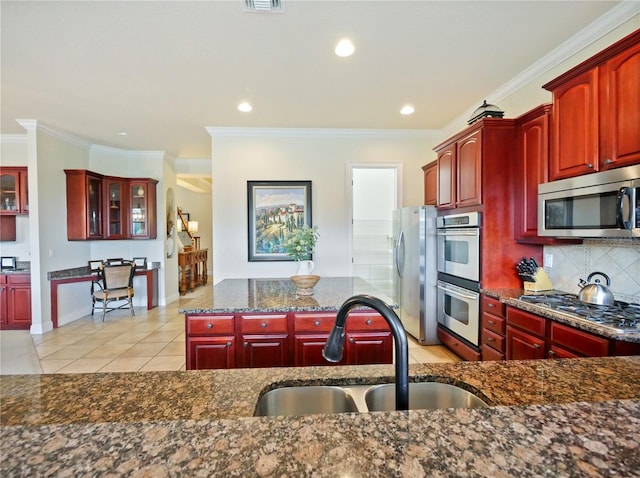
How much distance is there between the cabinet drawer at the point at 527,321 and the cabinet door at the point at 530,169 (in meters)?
0.71

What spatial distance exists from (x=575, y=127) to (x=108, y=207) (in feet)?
20.4

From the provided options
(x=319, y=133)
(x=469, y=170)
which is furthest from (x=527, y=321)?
(x=319, y=133)

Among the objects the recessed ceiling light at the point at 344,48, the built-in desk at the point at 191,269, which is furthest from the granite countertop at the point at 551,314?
the built-in desk at the point at 191,269

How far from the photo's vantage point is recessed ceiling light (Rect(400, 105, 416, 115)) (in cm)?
373

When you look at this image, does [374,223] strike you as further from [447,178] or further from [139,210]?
[139,210]

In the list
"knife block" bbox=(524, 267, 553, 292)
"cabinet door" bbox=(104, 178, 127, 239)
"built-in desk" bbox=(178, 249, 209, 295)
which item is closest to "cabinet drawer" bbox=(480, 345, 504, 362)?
"knife block" bbox=(524, 267, 553, 292)

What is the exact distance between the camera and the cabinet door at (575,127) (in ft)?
6.45

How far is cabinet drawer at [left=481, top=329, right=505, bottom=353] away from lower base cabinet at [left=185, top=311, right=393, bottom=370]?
A: 1024mm

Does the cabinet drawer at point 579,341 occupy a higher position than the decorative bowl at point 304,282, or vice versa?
the decorative bowl at point 304,282

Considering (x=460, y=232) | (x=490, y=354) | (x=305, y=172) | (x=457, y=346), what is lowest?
(x=457, y=346)

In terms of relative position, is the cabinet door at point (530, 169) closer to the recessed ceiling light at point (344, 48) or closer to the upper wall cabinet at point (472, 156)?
the upper wall cabinet at point (472, 156)

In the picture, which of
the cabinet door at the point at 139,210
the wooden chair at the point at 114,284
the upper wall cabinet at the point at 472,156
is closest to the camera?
the upper wall cabinet at the point at 472,156

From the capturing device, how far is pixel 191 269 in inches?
289

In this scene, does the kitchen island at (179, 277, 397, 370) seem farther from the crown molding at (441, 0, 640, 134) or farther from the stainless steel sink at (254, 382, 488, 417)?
the crown molding at (441, 0, 640, 134)
